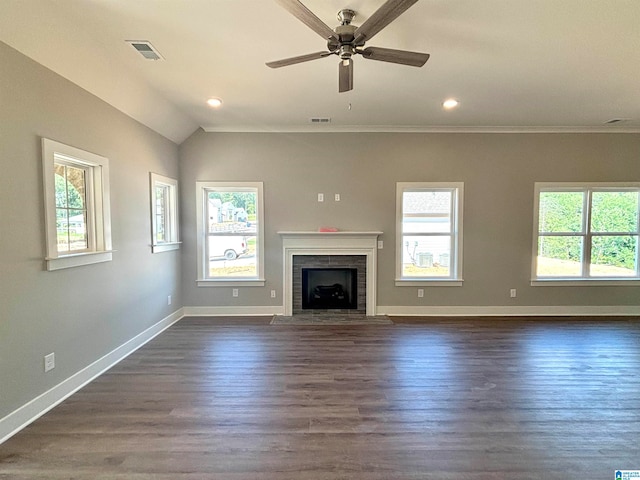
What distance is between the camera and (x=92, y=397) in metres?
2.59

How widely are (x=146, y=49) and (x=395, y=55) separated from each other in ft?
6.85

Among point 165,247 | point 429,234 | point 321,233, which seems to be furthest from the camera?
A: point 429,234

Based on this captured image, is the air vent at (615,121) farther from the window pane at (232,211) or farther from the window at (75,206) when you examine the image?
the window at (75,206)

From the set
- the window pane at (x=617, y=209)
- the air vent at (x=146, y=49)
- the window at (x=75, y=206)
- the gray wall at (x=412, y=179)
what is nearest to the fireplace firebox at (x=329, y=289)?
the gray wall at (x=412, y=179)

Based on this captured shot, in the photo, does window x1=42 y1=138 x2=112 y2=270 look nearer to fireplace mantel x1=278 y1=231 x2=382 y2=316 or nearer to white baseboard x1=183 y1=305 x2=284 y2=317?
white baseboard x1=183 y1=305 x2=284 y2=317

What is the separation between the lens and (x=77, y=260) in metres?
2.69

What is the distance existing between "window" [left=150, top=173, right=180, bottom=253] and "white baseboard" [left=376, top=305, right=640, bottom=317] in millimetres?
3265

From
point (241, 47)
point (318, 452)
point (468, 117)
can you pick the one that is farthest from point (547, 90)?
point (318, 452)

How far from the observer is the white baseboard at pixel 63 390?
211 cm

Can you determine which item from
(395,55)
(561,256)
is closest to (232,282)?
(395,55)

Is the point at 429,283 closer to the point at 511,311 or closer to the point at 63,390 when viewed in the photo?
the point at 511,311

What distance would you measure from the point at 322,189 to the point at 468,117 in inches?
88.4

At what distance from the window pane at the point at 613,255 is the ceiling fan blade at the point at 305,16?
5.27 m

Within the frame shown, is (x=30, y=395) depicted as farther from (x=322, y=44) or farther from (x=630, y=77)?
(x=630, y=77)
